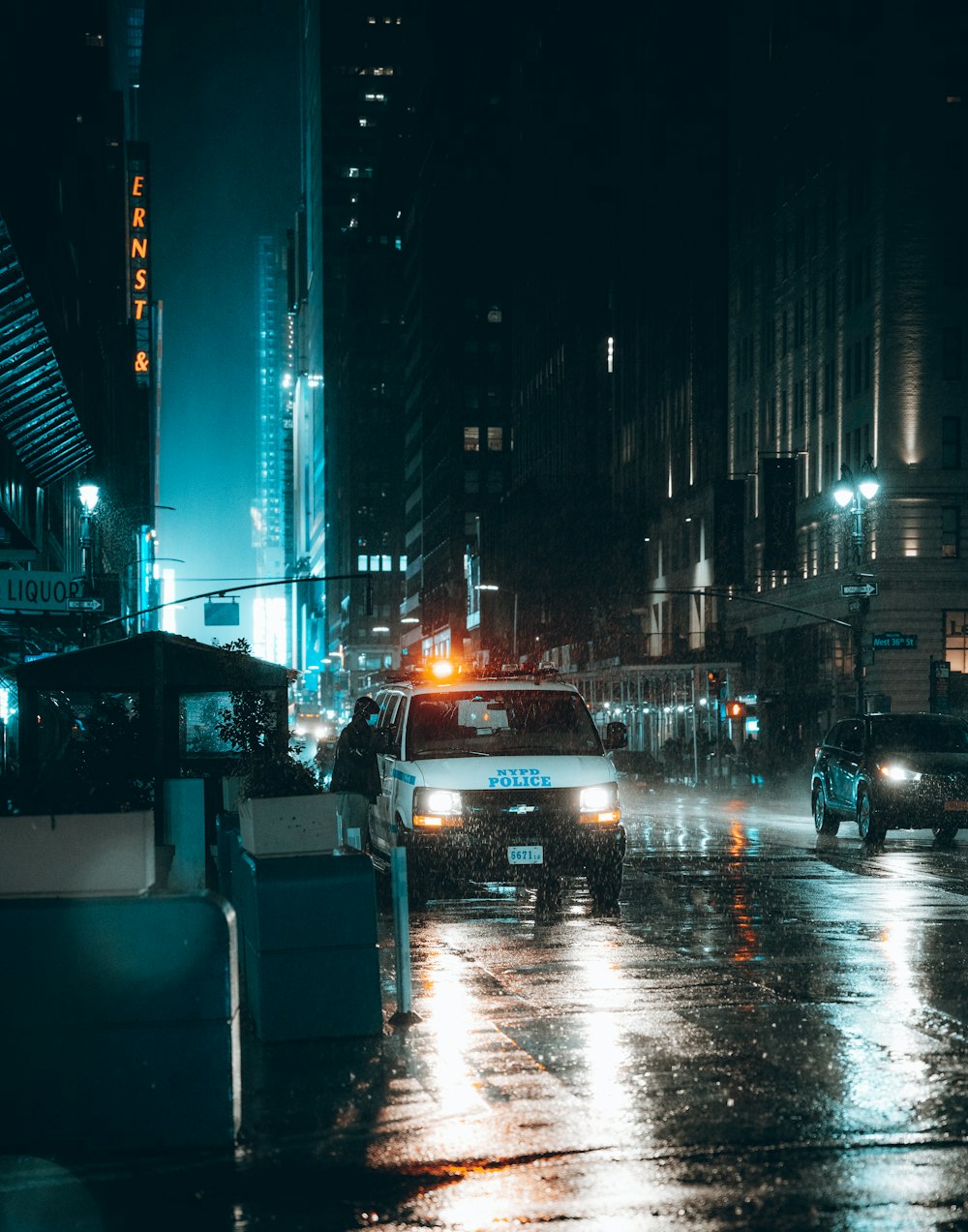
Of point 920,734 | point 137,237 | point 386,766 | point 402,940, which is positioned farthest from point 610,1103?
point 137,237

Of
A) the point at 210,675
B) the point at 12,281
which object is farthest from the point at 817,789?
the point at 12,281

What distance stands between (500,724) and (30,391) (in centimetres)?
1868

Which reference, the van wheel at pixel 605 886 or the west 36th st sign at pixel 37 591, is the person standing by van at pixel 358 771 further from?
the west 36th st sign at pixel 37 591

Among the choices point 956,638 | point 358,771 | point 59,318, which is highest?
point 59,318

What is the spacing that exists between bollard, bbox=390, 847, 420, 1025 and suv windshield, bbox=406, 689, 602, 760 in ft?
20.3

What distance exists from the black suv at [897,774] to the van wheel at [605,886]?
387 inches

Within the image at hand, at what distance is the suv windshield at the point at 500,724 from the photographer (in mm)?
16328

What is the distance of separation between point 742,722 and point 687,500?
1474 centimetres

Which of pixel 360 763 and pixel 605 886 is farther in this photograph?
pixel 360 763

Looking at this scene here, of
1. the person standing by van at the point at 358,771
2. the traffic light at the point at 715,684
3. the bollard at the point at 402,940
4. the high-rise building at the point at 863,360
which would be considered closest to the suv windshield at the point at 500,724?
the person standing by van at the point at 358,771

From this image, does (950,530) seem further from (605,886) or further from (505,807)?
(505,807)

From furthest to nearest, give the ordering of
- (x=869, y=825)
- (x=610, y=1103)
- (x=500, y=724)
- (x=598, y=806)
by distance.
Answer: (x=869, y=825) → (x=500, y=724) → (x=598, y=806) → (x=610, y=1103)

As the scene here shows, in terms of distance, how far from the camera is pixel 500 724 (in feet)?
54.6

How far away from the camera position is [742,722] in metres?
73.4
